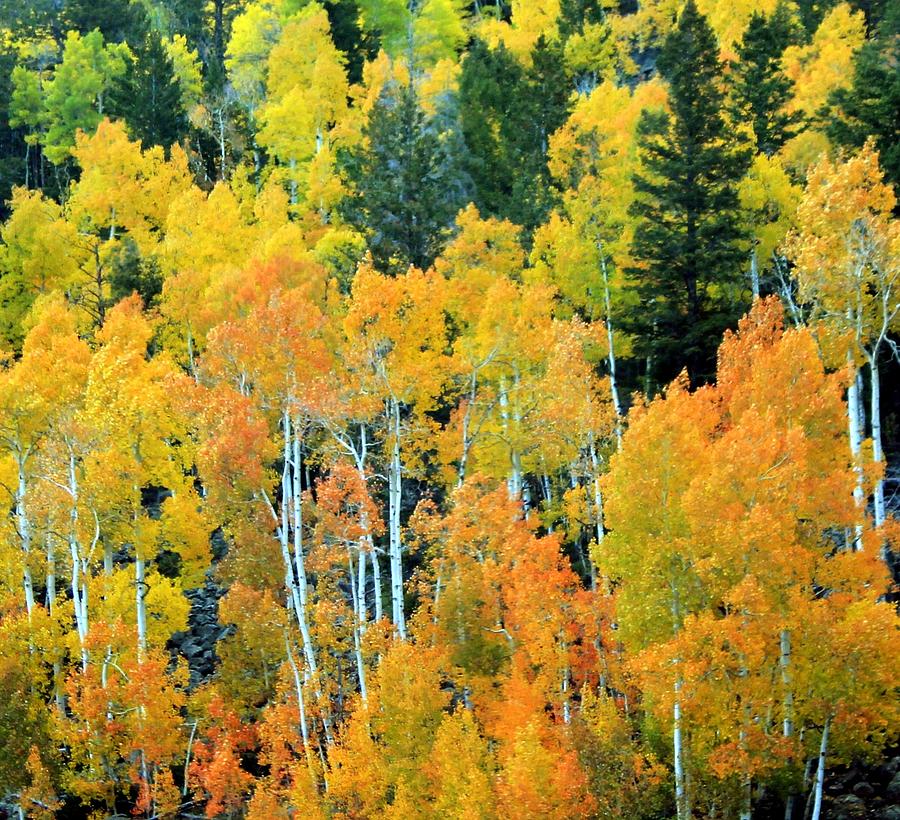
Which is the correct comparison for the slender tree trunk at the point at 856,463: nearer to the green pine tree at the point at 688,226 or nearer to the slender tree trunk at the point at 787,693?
the slender tree trunk at the point at 787,693

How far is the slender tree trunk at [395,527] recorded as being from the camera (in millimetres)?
27938

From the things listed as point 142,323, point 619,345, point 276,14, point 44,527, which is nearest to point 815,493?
point 619,345

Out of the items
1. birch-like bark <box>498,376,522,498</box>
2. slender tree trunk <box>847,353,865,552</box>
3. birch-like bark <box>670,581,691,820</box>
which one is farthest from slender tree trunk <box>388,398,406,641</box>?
slender tree trunk <box>847,353,865,552</box>

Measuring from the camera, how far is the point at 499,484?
32469 millimetres

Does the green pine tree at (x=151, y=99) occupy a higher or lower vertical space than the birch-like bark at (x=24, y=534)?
higher

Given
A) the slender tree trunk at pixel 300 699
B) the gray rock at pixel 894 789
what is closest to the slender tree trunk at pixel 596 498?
the slender tree trunk at pixel 300 699

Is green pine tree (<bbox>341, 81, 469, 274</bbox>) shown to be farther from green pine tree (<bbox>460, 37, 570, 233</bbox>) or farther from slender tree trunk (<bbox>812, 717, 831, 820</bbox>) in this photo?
slender tree trunk (<bbox>812, 717, 831, 820</bbox>)

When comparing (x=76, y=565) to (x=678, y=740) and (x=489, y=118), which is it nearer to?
(x=678, y=740)

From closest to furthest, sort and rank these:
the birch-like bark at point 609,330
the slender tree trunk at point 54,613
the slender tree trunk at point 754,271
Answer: the slender tree trunk at point 54,613 → the birch-like bark at point 609,330 → the slender tree trunk at point 754,271

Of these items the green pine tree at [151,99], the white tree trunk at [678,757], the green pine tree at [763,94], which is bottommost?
Result: the white tree trunk at [678,757]

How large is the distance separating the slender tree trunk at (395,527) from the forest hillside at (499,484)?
0.44ft

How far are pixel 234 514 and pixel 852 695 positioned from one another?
56.5 feet

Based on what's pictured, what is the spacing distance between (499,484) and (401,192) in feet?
51.4

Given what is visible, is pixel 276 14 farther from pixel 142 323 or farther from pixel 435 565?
pixel 435 565
